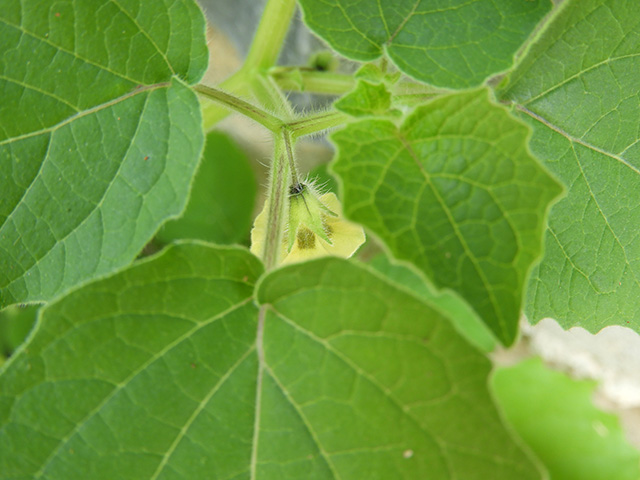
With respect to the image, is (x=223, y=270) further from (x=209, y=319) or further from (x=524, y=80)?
(x=524, y=80)

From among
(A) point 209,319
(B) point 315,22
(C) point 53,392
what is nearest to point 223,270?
(A) point 209,319

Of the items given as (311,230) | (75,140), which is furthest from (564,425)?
(75,140)

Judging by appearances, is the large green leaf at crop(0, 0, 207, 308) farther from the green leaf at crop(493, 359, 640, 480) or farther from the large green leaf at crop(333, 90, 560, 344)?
the green leaf at crop(493, 359, 640, 480)

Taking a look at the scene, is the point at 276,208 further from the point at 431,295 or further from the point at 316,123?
the point at 431,295

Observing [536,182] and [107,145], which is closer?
[536,182]

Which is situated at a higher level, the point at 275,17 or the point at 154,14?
the point at 275,17

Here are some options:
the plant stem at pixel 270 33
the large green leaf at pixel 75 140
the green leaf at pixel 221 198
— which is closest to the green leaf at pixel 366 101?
the large green leaf at pixel 75 140
